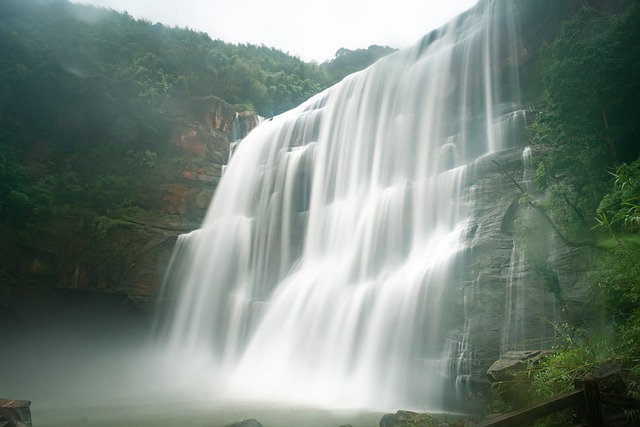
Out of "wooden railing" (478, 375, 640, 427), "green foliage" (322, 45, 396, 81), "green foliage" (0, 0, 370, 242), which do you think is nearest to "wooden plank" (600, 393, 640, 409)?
"wooden railing" (478, 375, 640, 427)

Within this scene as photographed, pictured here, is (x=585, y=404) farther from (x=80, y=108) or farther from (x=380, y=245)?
(x=80, y=108)

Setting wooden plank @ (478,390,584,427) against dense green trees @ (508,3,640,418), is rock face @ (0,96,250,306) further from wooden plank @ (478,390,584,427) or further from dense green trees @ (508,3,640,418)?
wooden plank @ (478,390,584,427)

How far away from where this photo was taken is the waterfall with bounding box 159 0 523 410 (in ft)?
43.6

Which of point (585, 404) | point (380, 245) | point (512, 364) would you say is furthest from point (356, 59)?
point (585, 404)

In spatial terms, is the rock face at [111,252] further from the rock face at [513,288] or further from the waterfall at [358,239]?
the rock face at [513,288]

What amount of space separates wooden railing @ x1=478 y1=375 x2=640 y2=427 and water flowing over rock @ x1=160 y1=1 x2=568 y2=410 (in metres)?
5.28

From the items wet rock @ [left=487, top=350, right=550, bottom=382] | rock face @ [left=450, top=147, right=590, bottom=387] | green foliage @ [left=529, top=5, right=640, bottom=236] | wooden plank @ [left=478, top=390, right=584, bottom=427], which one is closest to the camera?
wooden plank @ [left=478, top=390, right=584, bottom=427]

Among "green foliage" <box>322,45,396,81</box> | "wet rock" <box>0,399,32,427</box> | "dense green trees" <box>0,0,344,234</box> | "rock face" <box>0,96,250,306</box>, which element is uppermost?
"green foliage" <box>322,45,396,81</box>

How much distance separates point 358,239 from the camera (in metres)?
18.8

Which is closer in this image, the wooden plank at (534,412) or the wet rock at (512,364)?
the wooden plank at (534,412)

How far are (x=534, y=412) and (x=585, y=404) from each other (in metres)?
0.81

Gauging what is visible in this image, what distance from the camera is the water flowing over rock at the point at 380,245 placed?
1242cm

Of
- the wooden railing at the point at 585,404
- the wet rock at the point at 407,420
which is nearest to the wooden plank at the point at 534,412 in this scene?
the wooden railing at the point at 585,404

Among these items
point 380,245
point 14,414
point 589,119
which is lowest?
point 14,414
